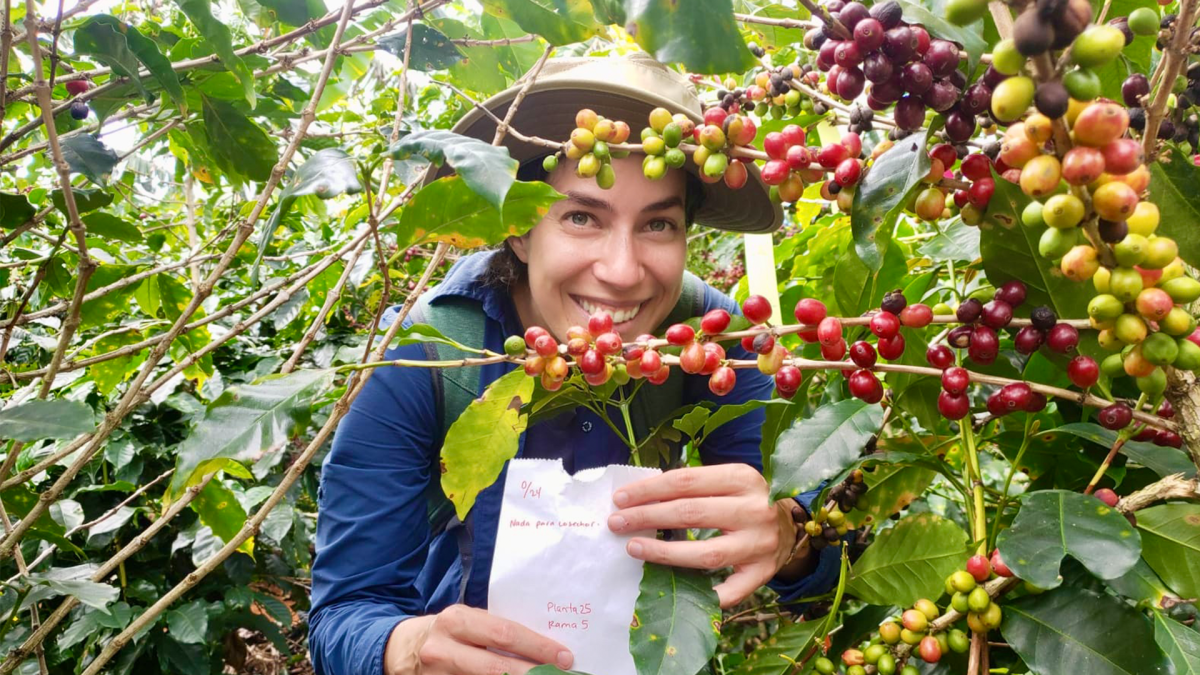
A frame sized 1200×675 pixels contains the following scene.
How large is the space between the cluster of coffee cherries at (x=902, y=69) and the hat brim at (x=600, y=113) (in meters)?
0.55

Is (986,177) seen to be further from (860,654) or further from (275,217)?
(275,217)

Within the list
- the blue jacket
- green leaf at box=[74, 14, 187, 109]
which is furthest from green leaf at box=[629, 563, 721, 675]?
green leaf at box=[74, 14, 187, 109]

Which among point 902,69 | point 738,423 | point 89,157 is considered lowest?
point 738,423

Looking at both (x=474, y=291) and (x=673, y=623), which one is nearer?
(x=673, y=623)

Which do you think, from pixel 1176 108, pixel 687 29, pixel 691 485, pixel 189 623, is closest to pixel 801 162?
pixel 687 29

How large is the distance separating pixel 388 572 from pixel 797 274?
3.34 ft

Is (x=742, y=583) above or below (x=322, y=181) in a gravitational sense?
below

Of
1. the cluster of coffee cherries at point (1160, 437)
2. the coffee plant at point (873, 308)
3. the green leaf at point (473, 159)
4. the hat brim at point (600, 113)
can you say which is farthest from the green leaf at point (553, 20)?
the cluster of coffee cherries at point (1160, 437)

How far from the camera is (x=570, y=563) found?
2.78 ft

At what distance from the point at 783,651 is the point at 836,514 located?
0.62 feet

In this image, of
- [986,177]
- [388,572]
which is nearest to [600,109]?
[986,177]

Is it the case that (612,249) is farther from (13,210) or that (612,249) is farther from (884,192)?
(13,210)

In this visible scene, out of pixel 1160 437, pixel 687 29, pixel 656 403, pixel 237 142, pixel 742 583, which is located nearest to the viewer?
pixel 687 29

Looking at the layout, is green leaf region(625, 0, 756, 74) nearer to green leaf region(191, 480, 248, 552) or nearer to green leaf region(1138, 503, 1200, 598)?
green leaf region(1138, 503, 1200, 598)
